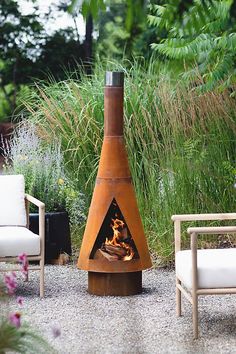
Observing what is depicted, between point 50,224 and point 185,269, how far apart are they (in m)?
3.00

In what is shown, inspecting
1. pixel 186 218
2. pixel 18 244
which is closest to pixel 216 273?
pixel 186 218

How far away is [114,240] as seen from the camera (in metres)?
6.69

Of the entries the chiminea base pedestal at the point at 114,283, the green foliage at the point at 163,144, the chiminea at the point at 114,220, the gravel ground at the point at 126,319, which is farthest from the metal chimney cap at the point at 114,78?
the green foliage at the point at 163,144

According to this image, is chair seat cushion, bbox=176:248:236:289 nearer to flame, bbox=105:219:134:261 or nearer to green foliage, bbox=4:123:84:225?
flame, bbox=105:219:134:261

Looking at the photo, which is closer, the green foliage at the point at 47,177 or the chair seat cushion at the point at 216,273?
the chair seat cushion at the point at 216,273

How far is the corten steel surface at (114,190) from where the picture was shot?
6637 mm

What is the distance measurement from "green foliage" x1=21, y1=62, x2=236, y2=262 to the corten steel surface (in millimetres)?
1408

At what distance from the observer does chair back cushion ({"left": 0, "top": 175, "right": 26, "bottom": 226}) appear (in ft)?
23.5

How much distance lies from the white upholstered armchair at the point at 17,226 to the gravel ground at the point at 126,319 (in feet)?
1.07

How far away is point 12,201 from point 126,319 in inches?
69.2

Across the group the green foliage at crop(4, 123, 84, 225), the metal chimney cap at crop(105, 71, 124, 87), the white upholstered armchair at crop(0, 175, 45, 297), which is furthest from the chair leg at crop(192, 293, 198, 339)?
the green foliage at crop(4, 123, 84, 225)

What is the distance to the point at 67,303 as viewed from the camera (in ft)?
21.3

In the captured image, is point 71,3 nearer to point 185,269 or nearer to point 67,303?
point 185,269

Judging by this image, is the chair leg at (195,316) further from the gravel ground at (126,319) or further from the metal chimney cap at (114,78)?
the metal chimney cap at (114,78)
